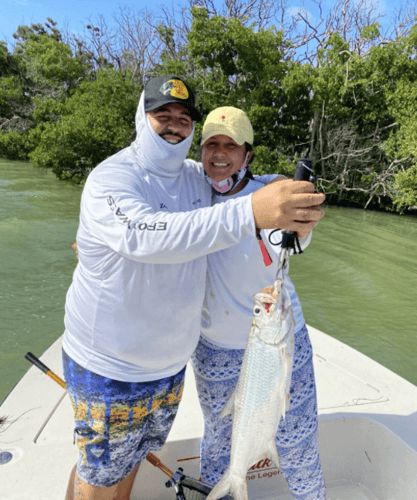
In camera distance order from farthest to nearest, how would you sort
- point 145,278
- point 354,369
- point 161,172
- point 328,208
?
1. point 328,208
2. point 354,369
3. point 161,172
4. point 145,278

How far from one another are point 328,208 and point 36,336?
54.6 ft

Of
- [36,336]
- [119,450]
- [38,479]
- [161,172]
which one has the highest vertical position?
[161,172]

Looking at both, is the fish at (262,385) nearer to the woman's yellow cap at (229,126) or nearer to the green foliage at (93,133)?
the woman's yellow cap at (229,126)

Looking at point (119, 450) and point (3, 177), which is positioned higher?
point (119, 450)

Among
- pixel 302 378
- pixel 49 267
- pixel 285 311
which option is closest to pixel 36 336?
pixel 49 267

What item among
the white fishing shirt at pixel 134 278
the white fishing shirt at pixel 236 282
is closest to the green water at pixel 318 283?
the white fishing shirt at pixel 134 278

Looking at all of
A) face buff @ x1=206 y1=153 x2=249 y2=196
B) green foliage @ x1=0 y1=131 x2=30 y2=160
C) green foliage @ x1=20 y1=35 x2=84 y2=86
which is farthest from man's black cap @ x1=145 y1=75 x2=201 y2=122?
green foliage @ x1=20 y1=35 x2=84 y2=86

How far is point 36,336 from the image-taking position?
18.9 ft

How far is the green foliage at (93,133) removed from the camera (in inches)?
808

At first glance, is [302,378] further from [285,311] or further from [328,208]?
[328,208]

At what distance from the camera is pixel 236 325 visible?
1.89 metres

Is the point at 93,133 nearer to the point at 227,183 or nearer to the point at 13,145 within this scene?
the point at 13,145

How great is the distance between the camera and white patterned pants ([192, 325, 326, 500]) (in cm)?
196

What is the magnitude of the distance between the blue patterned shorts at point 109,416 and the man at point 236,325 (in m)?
0.26
